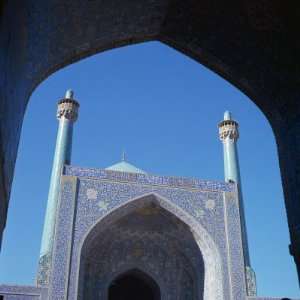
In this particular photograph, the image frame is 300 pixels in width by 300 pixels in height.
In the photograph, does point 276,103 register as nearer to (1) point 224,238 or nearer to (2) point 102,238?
(1) point 224,238

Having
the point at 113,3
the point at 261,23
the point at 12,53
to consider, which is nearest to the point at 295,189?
the point at 261,23

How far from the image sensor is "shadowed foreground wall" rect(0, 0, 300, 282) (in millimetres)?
2691

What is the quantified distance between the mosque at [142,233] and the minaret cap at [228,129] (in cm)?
47

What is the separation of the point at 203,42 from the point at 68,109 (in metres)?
7.07

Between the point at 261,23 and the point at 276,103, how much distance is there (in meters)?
0.54

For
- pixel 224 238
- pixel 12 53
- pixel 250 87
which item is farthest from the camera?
pixel 224 238

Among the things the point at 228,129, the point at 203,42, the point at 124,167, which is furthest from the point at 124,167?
the point at 203,42

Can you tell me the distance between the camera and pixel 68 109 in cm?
1008

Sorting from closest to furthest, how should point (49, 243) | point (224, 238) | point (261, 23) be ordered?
point (261, 23)
point (49, 243)
point (224, 238)

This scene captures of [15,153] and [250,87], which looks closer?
[15,153]

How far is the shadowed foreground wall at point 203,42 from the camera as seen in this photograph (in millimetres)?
2691

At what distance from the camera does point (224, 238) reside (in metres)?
9.01

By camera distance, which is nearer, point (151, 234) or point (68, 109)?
point (151, 234)

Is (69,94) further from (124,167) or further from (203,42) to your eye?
(203,42)
